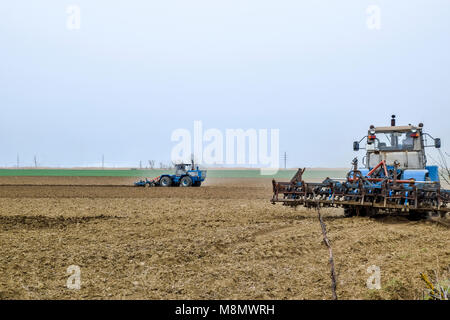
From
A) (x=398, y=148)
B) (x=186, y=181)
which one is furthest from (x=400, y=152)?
(x=186, y=181)

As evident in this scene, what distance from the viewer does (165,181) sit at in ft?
100

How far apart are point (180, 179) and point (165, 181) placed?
3.70 ft

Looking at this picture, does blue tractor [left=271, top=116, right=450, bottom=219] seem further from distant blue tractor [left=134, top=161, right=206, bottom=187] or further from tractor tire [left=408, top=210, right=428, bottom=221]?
distant blue tractor [left=134, top=161, right=206, bottom=187]

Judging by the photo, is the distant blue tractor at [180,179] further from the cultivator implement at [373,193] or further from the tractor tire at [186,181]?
the cultivator implement at [373,193]

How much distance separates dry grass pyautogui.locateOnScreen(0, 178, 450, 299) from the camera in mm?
5500

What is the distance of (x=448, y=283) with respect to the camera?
17.4 feet

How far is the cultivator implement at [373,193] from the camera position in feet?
31.8

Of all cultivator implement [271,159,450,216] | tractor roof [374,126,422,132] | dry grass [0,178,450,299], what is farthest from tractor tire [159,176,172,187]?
tractor roof [374,126,422,132]

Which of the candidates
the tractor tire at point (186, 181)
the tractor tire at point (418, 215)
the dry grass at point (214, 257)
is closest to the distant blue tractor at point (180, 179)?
the tractor tire at point (186, 181)

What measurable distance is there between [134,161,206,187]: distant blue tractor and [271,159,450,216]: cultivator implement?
1933 cm

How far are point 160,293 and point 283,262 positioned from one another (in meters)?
2.33

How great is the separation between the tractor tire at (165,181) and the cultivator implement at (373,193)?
1955cm
